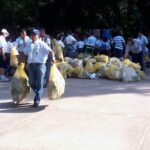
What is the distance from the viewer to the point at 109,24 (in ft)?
96.2

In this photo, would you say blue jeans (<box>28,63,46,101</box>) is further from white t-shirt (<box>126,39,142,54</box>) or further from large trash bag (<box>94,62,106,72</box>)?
white t-shirt (<box>126,39,142,54</box>)

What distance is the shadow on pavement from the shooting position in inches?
400

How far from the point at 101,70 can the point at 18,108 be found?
6.32 meters

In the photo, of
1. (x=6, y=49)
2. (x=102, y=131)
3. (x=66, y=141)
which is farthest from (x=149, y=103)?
(x=6, y=49)

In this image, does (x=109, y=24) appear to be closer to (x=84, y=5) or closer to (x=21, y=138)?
(x=84, y=5)

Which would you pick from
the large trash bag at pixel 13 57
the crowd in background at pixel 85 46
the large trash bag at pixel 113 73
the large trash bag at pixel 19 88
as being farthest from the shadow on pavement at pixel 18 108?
the large trash bag at pixel 113 73

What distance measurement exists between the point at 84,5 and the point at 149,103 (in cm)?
1856

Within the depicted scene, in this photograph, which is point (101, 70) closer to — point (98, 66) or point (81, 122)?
point (98, 66)

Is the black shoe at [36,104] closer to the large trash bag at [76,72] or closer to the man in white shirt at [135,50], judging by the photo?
the large trash bag at [76,72]

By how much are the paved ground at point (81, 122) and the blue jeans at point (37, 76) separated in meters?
0.38

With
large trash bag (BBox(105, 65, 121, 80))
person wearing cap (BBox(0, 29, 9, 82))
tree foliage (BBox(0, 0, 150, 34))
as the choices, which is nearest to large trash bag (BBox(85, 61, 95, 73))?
large trash bag (BBox(105, 65, 121, 80))

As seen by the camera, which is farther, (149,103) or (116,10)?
(116,10)

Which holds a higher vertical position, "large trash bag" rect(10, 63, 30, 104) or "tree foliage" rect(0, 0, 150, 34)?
"tree foliage" rect(0, 0, 150, 34)

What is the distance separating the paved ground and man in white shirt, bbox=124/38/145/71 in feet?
15.7
